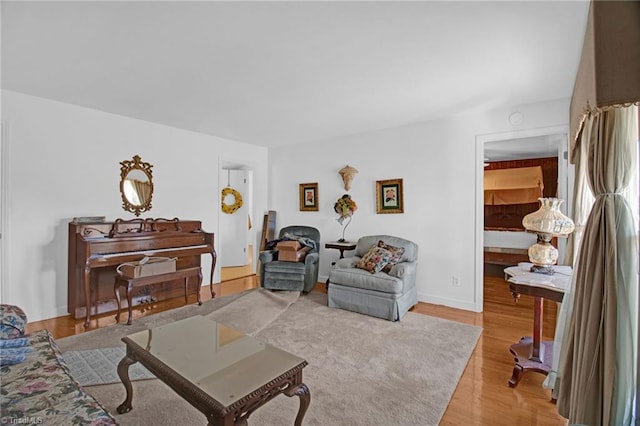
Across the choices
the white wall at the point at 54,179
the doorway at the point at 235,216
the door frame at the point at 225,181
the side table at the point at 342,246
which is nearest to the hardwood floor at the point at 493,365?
the white wall at the point at 54,179

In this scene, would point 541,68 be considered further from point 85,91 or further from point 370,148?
point 85,91

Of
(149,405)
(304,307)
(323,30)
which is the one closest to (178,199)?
(304,307)

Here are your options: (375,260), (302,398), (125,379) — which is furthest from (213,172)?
(302,398)

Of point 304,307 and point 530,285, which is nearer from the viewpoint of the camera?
point 530,285

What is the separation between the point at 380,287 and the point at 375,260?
0.37 m

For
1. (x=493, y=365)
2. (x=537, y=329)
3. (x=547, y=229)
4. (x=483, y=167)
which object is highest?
(x=483, y=167)

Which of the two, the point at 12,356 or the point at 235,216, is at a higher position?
the point at 235,216

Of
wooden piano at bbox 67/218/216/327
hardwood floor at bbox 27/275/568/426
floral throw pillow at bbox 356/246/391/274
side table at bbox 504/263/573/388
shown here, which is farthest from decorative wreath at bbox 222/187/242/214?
side table at bbox 504/263/573/388

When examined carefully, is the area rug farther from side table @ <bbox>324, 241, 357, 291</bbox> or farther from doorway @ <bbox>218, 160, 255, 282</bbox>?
doorway @ <bbox>218, 160, 255, 282</bbox>

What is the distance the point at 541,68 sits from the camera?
8.14 feet

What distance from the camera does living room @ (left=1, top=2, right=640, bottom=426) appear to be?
3113mm

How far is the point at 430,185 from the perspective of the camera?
401 cm

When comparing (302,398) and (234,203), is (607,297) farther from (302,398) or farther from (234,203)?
(234,203)

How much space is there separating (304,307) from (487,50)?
3166 millimetres
